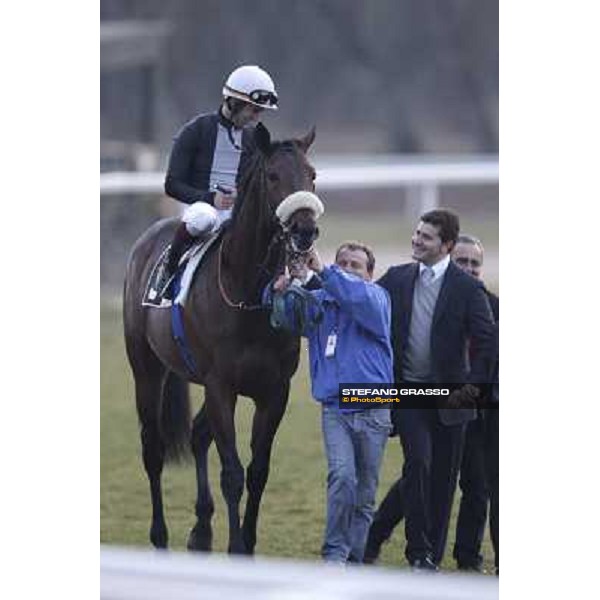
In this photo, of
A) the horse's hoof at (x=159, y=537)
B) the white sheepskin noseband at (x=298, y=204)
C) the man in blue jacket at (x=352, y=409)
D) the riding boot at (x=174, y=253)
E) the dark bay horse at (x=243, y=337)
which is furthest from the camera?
the horse's hoof at (x=159, y=537)

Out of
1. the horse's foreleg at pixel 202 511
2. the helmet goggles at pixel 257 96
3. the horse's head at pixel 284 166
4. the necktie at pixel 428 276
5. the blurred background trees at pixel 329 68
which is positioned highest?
the blurred background trees at pixel 329 68

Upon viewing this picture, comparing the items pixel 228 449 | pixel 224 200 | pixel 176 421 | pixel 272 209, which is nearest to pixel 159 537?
pixel 176 421

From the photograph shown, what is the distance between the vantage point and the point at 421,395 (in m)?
3.93

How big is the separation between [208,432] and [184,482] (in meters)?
0.20

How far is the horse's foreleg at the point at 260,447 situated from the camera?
3953 millimetres

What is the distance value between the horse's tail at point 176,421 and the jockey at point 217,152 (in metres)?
0.60

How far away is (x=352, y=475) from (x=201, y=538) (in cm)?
54

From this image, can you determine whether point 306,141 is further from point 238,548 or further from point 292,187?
point 238,548

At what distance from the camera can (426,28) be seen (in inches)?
306

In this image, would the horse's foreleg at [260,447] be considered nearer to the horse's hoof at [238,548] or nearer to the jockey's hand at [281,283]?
the horse's hoof at [238,548]

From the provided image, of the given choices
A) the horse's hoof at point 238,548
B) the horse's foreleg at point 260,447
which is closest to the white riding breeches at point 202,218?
the horse's foreleg at point 260,447

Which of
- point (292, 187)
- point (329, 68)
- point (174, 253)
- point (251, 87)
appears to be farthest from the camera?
point (329, 68)
